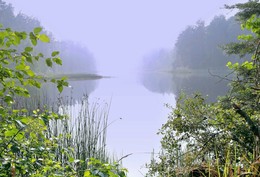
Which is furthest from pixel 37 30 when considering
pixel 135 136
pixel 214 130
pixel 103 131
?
pixel 135 136

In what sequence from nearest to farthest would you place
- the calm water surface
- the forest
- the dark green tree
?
1. the forest
2. the dark green tree
3. the calm water surface

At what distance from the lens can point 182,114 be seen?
14.8ft

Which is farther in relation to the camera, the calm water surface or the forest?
the calm water surface

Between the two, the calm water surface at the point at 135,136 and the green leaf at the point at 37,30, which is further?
the calm water surface at the point at 135,136

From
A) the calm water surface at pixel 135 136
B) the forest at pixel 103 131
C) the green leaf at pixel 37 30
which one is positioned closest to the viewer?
the green leaf at pixel 37 30

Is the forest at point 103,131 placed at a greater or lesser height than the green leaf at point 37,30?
lesser

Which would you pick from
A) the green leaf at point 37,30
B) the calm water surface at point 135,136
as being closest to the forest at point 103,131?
the green leaf at point 37,30

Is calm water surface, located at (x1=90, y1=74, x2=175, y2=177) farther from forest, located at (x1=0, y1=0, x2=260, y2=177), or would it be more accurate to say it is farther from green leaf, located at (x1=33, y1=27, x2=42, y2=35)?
green leaf, located at (x1=33, y1=27, x2=42, y2=35)

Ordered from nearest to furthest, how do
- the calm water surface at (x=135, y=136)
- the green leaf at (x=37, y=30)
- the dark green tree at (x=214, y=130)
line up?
the green leaf at (x=37, y=30) < the dark green tree at (x=214, y=130) < the calm water surface at (x=135, y=136)

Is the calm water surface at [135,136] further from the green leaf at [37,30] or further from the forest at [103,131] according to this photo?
the green leaf at [37,30]

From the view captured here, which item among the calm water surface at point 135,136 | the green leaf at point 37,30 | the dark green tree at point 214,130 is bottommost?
the calm water surface at point 135,136

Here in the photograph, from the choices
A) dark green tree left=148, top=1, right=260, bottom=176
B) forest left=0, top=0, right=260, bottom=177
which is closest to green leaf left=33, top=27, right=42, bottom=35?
forest left=0, top=0, right=260, bottom=177

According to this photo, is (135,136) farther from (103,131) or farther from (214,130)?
(214,130)

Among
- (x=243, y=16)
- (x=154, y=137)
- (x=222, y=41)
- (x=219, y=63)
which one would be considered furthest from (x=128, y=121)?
(x=222, y=41)
